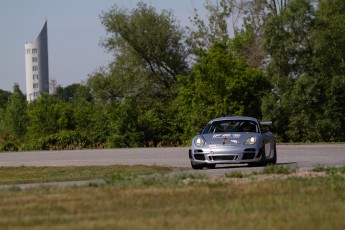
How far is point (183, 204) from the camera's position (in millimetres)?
11359

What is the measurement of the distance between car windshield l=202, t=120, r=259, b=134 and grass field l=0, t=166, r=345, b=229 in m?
7.53

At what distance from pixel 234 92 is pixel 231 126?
26.9 metres

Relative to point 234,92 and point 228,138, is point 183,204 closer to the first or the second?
point 228,138

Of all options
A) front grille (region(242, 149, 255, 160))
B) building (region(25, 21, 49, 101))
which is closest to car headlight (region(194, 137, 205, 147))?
front grille (region(242, 149, 255, 160))

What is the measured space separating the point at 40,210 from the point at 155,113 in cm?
4354

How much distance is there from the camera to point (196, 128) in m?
50.6

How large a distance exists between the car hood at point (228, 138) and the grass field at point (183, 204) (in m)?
6.50

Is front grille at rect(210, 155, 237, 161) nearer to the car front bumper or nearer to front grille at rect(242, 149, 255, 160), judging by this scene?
the car front bumper

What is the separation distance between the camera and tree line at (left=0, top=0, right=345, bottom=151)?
159ft

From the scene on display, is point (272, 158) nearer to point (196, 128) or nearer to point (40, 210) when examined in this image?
point (40, 210)

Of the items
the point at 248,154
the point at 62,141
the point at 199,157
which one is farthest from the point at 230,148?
the point at 62,141

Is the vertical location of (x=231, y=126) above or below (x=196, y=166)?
Answer: above

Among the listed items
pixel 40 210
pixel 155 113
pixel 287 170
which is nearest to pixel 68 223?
pixel 40 210

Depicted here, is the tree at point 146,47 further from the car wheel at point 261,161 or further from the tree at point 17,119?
the car wheel at point 261,161
